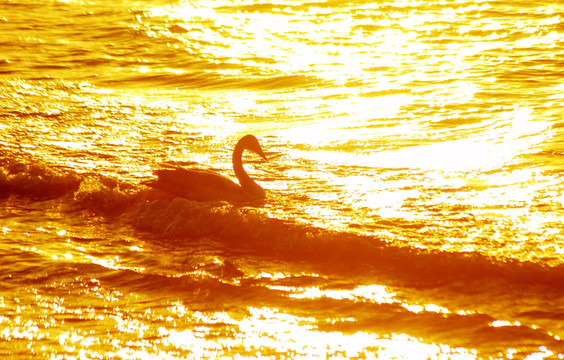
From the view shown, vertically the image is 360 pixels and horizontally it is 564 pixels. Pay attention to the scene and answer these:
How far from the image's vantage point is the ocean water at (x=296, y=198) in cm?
732

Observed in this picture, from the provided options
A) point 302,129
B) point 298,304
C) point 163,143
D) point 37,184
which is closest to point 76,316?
point 298,304

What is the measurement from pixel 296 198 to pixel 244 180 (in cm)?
66

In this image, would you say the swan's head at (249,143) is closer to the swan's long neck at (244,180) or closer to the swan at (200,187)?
the swan's long neck at (244,180)

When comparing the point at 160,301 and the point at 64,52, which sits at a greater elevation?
the point at 64,52

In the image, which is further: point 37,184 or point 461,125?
point 461,125

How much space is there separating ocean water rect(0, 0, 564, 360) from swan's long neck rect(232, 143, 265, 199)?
0.57 feet

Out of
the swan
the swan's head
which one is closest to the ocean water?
the swan

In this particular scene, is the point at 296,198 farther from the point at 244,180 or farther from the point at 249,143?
the point at 249,143

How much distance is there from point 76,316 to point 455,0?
16.6 metres

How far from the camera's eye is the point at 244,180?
35.0 feet

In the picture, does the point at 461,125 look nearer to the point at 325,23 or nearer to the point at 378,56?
the point at 378,56

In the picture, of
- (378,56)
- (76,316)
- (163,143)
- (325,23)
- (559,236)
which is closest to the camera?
(76,316)

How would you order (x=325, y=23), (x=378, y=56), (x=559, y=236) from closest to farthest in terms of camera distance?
1. (x=559, y=236)
2. (x=378, y=56)
3. (x=325, y=23)

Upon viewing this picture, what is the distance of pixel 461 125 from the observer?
13.2 m
